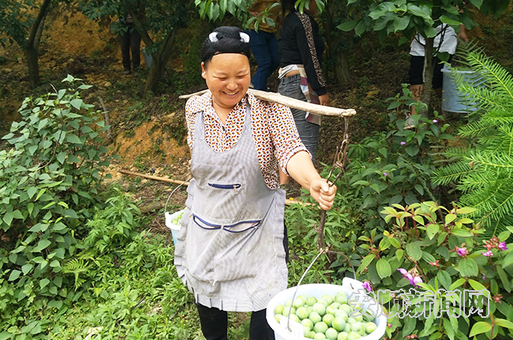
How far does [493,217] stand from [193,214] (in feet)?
4.47

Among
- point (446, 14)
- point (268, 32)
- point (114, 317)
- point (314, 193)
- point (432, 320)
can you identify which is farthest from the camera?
point (268, 32)

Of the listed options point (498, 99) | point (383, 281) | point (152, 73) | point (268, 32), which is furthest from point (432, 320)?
point (152, 73)

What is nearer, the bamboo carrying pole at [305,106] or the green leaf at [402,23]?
the bamboo carrying pole at [305,106]

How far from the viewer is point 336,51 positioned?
553cm

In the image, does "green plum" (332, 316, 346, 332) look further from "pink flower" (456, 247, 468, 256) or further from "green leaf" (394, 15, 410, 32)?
"green leaf" (394, 15, 410, 32)

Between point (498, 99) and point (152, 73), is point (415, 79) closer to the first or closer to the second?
point (498, 99)

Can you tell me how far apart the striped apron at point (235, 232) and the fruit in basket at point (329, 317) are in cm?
30

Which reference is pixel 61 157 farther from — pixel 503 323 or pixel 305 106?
→ pixel 503 323

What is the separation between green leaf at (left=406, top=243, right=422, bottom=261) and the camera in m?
1.84

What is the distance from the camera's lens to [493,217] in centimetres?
188

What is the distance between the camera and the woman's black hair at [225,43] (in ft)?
5.98

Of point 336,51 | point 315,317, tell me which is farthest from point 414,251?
point 336,51

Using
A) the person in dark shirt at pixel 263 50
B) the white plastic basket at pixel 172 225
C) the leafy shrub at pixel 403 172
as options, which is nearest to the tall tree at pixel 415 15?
the leafy shrub at pixel 403 172

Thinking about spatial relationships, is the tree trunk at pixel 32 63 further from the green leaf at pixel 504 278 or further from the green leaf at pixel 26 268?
the green leaf at pixel 504 278
